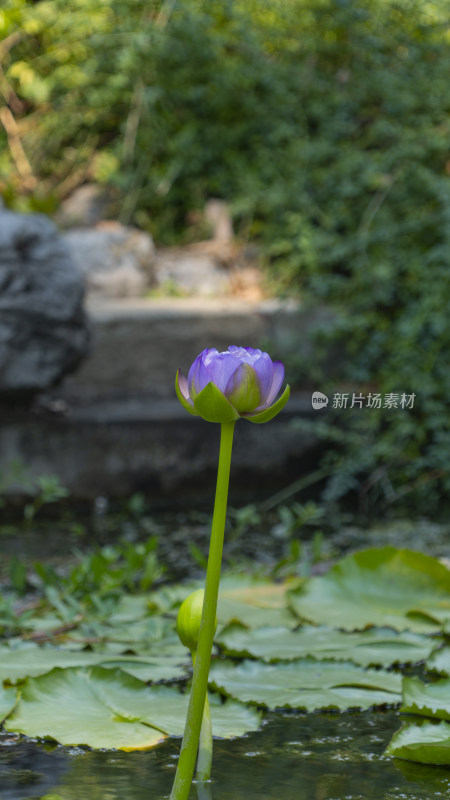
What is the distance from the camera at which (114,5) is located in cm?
407

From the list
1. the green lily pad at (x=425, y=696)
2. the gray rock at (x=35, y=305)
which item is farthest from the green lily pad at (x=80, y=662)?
the gray rock at (x=35, y=305)

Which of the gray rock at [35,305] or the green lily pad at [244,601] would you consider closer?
the green lily pad at [244,601]

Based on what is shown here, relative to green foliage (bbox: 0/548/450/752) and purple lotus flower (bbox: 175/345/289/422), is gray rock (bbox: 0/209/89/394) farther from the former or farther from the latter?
purple lotus flower (bbox: 175/345/289/422)

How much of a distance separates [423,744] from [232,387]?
46 centimetres

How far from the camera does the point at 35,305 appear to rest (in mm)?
2693

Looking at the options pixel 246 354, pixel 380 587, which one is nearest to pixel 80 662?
pixel 380 587

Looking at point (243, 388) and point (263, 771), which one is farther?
point (263, 771)

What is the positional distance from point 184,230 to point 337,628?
3251 millimetres

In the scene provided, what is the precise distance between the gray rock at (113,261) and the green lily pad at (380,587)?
234 cm

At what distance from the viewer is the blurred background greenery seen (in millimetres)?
3299

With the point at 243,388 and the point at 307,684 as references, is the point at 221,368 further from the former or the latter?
the point at 307,684

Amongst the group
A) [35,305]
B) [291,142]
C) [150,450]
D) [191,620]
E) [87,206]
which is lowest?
[150,450]

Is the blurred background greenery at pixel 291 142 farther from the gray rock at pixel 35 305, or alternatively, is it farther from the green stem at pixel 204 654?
the green stem at pixel 204 654

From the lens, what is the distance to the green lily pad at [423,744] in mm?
890
